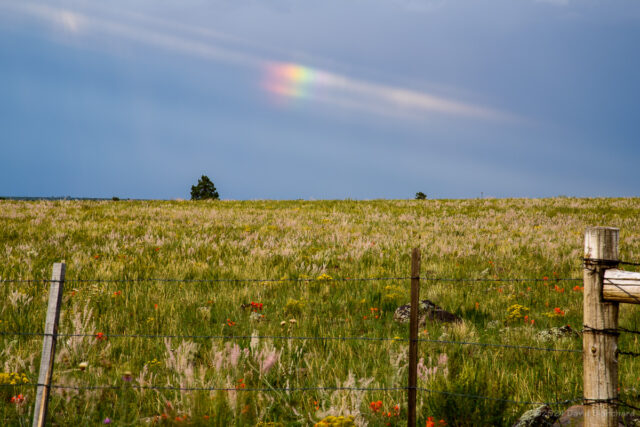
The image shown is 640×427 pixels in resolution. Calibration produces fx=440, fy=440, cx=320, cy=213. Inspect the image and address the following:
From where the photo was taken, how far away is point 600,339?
10.2 ft

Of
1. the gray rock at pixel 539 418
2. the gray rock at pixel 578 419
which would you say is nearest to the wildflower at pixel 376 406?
the gray rock at pixel 539 418

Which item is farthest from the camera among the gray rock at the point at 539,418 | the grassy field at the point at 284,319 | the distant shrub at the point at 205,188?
the distant shrub at the point at 205,188

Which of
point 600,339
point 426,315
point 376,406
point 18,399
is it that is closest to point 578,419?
point 600,339

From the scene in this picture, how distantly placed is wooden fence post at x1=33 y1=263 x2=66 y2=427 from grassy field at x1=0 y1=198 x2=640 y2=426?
1.16ft

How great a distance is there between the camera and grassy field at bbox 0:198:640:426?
11.9 feet

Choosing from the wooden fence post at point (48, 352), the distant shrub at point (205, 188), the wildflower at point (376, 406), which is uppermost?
the distant shrub at point (205, 188)

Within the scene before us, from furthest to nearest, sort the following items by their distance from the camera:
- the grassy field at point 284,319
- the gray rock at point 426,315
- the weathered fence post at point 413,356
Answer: the gray rock at point 426,315
the grassy field at point 284,319
the weathered fence post at point 413,356

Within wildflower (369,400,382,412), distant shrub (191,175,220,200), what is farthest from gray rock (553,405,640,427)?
distant shrub (191,175,220,200)

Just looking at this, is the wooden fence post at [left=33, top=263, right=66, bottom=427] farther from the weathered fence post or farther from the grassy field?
the weathered fence post

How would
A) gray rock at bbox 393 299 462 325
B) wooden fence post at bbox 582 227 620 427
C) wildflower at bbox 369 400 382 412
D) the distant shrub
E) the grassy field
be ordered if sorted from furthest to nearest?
the distant shrub < gray rock at bbox 393 299 462 325 < the grassy field < wildflower at bbox 369 400 382 412 < wooden fence post at bbox 582 227 620 427

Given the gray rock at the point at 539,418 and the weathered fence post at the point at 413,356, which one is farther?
the weathered fence post at the point at 413,356

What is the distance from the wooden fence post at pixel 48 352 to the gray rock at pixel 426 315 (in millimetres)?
4190

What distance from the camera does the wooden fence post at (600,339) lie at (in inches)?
122

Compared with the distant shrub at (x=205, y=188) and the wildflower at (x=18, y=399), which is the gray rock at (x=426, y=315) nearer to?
the wildflower at (x=18, y=399)
